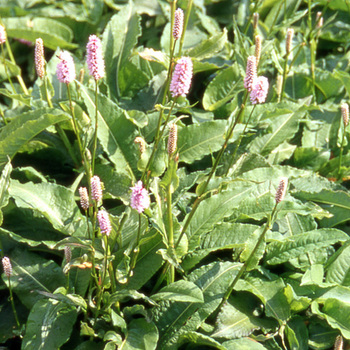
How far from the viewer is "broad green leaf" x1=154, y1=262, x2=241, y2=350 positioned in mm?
2268

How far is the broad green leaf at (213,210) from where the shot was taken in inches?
93.6

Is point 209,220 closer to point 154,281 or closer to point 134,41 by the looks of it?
point 154,281

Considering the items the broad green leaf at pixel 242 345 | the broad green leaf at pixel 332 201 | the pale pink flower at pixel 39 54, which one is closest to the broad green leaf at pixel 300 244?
the broad green leaf at pixel 332 201

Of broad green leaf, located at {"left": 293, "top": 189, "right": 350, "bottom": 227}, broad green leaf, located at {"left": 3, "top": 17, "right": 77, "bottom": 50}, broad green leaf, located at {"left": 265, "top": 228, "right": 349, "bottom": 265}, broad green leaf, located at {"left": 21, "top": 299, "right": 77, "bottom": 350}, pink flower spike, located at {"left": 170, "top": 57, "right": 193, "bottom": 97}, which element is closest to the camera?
pink flower spike, located at {"left": 170, "top": 57, "right": 193, "bottom": 97}

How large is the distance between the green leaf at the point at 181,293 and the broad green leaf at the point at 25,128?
2.87ft

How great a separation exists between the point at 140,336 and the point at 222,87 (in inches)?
64.1

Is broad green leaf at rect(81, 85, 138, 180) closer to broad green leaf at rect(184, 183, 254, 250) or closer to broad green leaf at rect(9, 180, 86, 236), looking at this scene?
broad green leaf at rect(9, 180, 86, 236)

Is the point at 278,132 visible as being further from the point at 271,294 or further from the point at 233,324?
the point at 233,324

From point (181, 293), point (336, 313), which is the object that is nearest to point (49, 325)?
point (181, 293)

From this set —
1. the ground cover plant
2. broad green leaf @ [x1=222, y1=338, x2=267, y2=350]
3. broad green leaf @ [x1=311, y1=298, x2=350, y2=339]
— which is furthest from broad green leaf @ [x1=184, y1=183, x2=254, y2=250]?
broad green leaf @ [x1=311, y1=298, x2=350, y2=339]

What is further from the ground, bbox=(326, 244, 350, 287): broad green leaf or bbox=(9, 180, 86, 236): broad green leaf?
bbox=(9, 180, 86, 236): broad green leaf

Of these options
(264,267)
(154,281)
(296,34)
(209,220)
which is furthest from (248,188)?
(296,34)

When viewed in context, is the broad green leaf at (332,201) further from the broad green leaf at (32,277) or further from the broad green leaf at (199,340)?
the broad green leaf at (32,277)

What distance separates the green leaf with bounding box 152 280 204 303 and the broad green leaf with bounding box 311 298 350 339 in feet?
1.94
